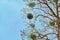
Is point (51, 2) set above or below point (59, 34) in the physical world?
above

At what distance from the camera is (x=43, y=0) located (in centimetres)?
554

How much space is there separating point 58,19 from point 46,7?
1.15 feet

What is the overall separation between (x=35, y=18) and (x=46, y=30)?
0.27 meters

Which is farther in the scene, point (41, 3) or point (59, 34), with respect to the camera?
point (41, 3)

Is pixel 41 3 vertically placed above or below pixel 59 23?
above

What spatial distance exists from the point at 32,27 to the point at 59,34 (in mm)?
474

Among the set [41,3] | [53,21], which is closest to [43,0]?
[41,3]

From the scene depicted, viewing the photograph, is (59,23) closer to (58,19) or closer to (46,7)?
(58,19)

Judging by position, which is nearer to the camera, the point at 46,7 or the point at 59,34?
the point at 59,34

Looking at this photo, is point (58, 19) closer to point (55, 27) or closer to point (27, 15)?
point (55, 27)

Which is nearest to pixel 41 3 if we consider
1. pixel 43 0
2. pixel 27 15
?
pixel 43 0

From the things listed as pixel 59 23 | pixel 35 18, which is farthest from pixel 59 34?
pixel 35 18

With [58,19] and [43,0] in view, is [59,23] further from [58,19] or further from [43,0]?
[43,0]

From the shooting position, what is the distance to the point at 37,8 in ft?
18.3
